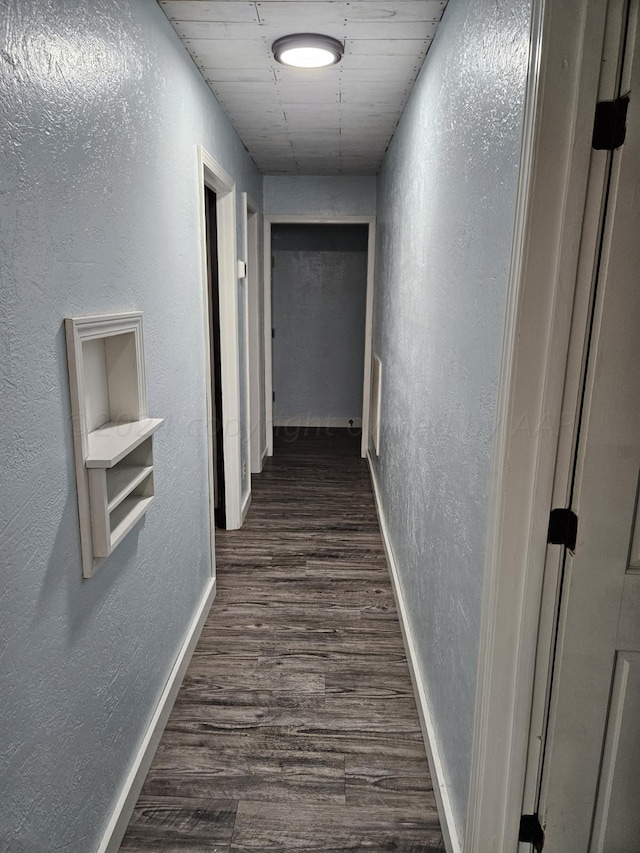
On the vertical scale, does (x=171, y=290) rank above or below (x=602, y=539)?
above

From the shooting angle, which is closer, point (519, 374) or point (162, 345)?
point (519, 374)

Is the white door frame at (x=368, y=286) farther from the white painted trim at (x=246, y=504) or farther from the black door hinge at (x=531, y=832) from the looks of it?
the black door hinge at (x=531, y=832)

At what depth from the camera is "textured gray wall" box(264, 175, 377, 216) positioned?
465 centimetres

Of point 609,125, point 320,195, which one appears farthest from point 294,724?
point 320,195

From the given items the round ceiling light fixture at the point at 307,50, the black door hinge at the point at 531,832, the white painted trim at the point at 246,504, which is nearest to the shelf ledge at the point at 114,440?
the black door hinge at the point at 531,832

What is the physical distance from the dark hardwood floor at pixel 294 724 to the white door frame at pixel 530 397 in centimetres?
47

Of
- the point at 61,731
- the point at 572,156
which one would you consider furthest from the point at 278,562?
the point at 572,156

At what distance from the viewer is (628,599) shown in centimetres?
118

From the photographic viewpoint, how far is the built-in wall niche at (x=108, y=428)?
1.25 meters

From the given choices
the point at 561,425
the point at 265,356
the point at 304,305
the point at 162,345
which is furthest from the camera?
the point at 304,305

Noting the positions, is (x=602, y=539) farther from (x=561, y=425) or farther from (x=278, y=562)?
(x=278, y=562)

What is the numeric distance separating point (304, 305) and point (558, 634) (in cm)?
504

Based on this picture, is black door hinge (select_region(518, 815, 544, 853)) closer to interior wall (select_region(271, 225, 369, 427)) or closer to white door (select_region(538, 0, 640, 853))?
white door (select_region(538, 0, 640, 853))

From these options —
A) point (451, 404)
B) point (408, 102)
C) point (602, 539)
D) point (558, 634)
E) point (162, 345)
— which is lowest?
point (558, 634)
